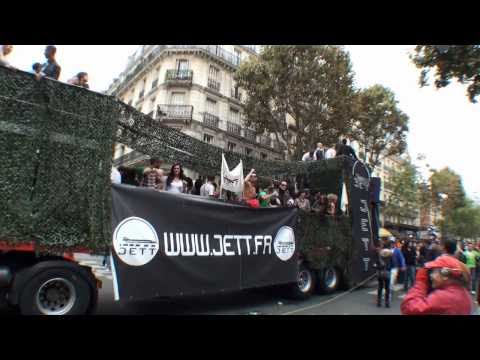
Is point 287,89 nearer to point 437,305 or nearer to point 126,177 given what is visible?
point 126,177

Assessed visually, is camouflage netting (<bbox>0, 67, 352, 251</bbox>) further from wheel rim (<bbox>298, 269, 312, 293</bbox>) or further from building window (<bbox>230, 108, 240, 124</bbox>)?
building window (<bbox>230, 108, 240, 124</bbox>)

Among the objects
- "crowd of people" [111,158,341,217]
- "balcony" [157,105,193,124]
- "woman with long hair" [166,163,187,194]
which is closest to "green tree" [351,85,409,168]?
"balcony" [157,105,193,124]

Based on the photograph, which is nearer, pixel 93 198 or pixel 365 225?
pixel 93 198

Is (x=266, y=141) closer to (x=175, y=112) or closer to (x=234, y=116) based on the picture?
(x=234, y=116)

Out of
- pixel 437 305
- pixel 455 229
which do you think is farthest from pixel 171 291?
pixel 455 229

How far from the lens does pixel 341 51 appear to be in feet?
70.8

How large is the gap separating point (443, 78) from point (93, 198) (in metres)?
9.61

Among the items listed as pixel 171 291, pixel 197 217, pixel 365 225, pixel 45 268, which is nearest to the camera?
pixel 45 268

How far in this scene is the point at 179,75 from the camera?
2736 cm

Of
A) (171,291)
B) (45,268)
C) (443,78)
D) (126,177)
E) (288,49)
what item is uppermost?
(288,49)

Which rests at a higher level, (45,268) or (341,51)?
(341,51)

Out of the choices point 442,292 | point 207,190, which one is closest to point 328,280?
point 207,190

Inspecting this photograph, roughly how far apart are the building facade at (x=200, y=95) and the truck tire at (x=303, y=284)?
17.7 meters

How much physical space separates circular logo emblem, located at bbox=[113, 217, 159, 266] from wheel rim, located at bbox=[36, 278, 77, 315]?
2.66ft
